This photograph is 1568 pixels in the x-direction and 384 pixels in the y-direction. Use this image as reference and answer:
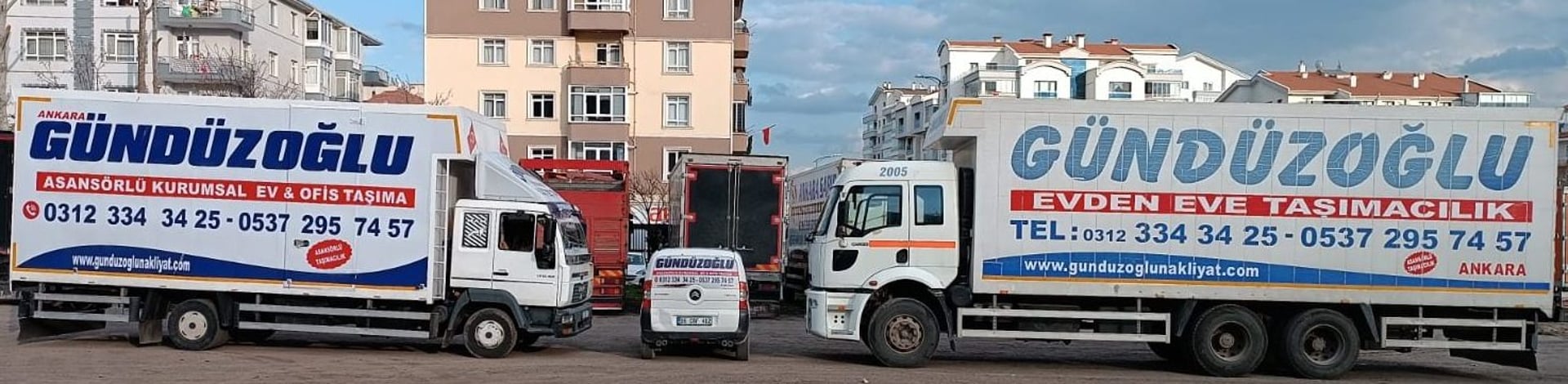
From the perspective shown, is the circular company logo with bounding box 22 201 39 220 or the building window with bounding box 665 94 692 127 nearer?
the circular company logo with bounding box 22 201 39 220

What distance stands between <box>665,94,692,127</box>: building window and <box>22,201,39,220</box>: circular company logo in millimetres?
32995

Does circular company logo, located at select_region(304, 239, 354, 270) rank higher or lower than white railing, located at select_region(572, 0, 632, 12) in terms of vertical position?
lower

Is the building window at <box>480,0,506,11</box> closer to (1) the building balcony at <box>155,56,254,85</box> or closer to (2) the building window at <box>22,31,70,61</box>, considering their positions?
(1) the building balcony at <box>155,56,254,85</box>

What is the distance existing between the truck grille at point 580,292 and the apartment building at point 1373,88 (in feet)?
217

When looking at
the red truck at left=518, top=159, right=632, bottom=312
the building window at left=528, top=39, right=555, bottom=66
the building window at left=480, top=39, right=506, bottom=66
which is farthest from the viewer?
the building window at left=528, top=39, right=555, bottom=66

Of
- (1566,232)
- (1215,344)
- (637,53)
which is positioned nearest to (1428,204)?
(1566,232)

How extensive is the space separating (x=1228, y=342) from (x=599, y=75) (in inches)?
1355

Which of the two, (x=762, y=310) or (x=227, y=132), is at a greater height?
(x=227, y=132)

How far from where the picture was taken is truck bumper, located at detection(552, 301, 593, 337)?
16172mm

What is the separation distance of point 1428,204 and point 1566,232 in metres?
1.72

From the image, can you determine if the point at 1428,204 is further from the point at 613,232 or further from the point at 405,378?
the point at 613,232

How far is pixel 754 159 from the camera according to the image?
77.5 feet

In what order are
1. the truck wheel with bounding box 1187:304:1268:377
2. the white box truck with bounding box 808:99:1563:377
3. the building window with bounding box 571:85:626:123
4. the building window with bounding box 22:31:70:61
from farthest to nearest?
the building window with bounding box 22:31:70:61
the building window with bounding box 571:85:626:123
the truck wheel with bounding box 1187:304:1268:377
the white box truck with bounding box 808:99:1563:377

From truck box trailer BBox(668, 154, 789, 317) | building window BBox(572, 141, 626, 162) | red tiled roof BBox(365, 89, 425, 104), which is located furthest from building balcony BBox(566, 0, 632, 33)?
truck box trailer BBox(668, 154, 789, 317)
